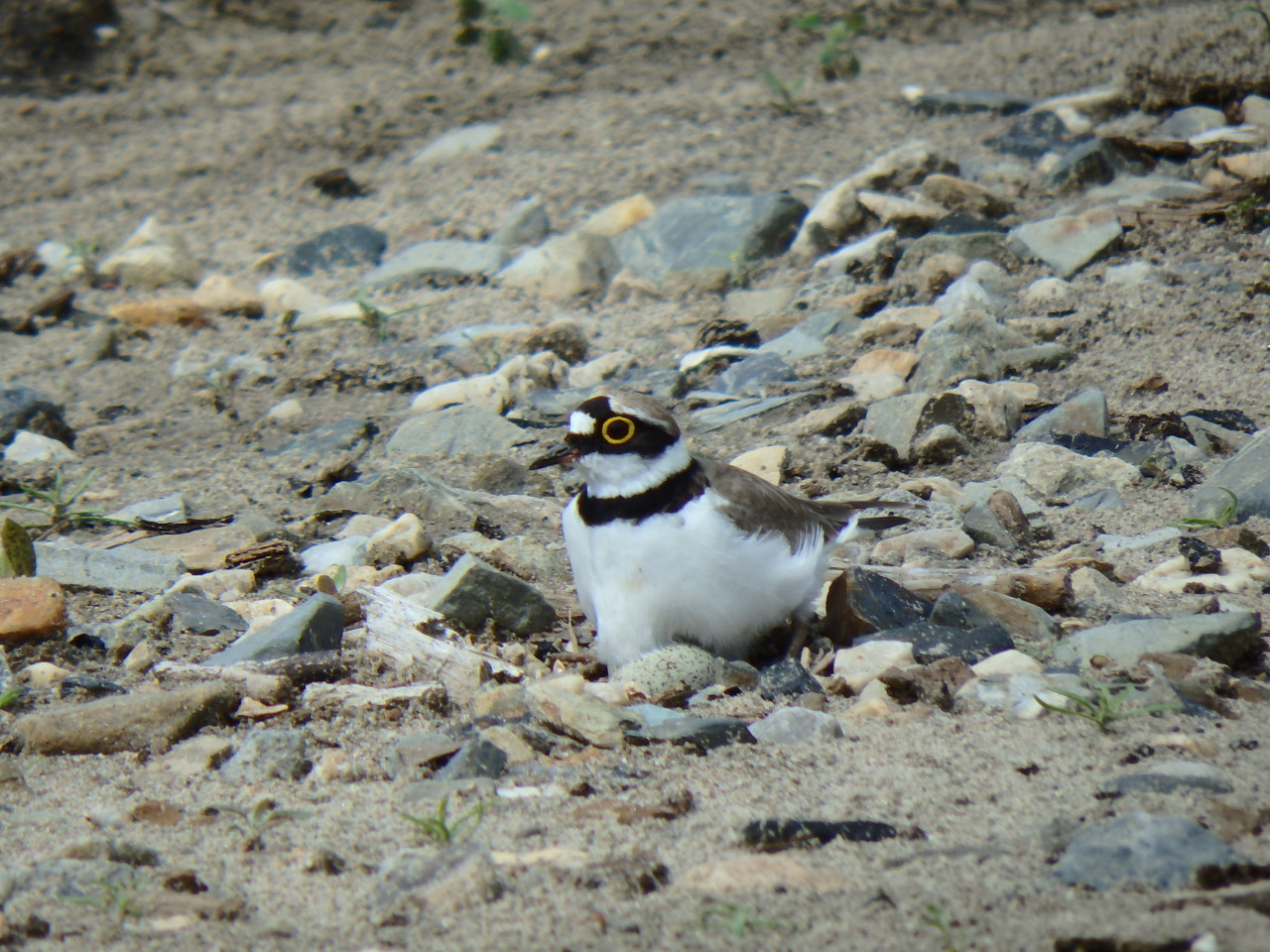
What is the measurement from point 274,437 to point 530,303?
1715 mm

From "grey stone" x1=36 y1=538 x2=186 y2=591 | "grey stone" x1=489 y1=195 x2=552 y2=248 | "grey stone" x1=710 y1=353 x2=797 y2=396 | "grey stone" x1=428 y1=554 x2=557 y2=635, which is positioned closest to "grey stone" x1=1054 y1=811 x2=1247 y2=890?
"grey stone" x1=428 y1=554 x2=557 y2=635

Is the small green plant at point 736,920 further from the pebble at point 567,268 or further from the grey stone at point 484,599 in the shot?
the pebble at point 567,268

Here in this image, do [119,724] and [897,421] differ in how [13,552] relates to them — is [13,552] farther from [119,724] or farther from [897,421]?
[897,421]

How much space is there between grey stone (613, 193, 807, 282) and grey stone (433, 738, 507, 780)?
4.34 m

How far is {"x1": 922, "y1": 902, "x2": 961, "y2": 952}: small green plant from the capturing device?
218cm

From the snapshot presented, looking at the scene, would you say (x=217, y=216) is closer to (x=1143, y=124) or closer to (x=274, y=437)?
(x=274, y=437)

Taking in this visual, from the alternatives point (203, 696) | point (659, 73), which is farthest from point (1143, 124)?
point (203, 696)

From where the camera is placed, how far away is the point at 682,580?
375 cm

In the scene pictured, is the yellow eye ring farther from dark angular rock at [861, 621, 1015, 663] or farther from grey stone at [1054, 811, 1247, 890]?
grey stone at [1054, 811, 1247, 890]

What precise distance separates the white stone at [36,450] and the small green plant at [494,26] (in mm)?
4836

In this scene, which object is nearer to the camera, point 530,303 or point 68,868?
point 68,868

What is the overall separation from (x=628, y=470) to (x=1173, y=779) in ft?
5.88

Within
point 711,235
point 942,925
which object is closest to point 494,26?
point 711,235

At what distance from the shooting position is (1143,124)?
748 centimetres
